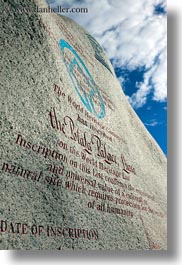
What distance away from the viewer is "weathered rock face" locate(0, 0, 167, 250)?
2.23 metres

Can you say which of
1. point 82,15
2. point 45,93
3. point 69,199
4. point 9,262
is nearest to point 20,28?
point 45,93

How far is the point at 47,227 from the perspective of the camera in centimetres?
232

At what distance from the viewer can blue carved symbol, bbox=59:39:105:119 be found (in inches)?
120

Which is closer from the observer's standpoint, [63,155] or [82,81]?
[63,155]

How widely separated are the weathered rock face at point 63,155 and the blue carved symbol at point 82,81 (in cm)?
1

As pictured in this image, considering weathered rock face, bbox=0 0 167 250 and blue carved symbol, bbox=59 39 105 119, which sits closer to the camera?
weathered rock face, bbox=0 0 167 250

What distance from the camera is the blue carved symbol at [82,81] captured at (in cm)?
306

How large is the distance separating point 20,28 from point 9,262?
1429 mm

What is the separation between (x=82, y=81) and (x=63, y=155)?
84 centimetres

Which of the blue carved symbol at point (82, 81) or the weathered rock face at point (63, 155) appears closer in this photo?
the weathered rock face at point (63, 155)

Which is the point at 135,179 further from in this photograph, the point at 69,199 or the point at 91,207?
the point at 69,199

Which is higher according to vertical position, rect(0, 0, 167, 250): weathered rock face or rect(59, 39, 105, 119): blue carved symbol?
rect(59, 39, 105, 119): blue carved symbol

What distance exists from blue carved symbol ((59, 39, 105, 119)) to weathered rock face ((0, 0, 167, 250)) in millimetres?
12

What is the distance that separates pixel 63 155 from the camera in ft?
8.54
